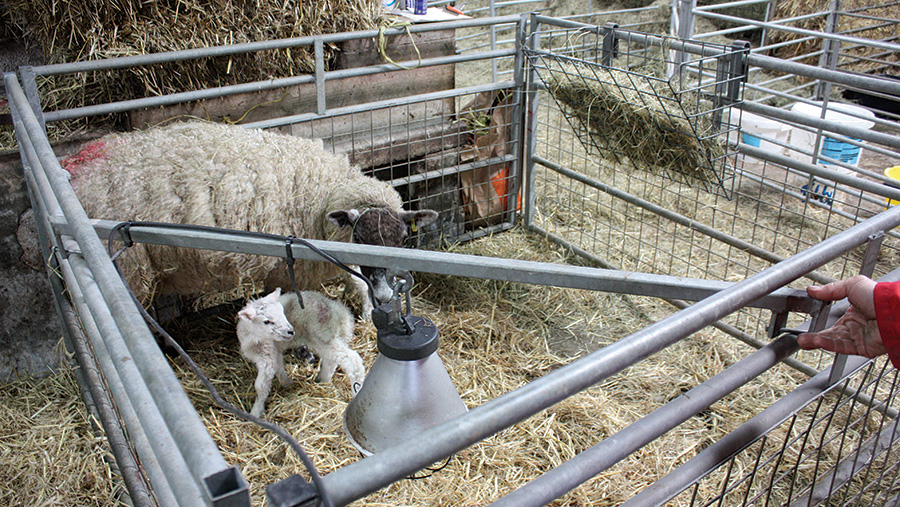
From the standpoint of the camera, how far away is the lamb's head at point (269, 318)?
3.35 metres

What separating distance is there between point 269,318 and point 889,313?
8.79 ft

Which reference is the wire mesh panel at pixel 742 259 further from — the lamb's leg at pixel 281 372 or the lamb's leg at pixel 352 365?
the lamb's leg at pixel 281 372

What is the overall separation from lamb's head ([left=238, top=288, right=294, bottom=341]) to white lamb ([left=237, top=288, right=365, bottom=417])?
0.05ft

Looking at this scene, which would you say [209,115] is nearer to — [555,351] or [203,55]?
[203,55]

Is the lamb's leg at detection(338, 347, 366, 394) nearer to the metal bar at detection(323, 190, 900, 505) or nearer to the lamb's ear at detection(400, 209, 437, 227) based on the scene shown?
the lamb's ear at detection(400, 209, 437, 227)

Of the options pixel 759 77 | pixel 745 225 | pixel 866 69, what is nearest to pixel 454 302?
pixel 745 225

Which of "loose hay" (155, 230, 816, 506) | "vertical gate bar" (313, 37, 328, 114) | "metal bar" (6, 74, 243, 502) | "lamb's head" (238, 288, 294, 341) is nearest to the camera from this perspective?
"metal bar" (6, 74, 243, 502)

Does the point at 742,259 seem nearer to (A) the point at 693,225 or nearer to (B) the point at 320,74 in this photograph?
(A) the point at 693,225

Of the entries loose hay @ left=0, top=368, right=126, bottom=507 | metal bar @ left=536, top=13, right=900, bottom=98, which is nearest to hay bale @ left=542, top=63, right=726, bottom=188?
metal bar @ left=536, top=13, right=900, bottom=98

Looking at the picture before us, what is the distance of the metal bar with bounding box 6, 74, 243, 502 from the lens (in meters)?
0.93

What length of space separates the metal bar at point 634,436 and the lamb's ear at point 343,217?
2.31 meters

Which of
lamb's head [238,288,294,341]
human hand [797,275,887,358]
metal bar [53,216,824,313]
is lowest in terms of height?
lamb's head [238,288,294,341]

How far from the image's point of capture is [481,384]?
395 cm

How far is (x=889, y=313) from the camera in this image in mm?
1725
